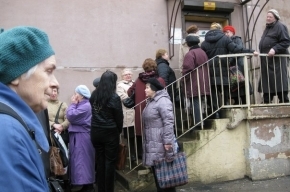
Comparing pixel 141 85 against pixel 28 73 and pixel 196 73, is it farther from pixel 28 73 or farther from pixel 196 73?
pixel 28 73

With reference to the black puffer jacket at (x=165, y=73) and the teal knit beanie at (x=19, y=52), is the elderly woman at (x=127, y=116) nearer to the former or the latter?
the black puffer jacket at (x=165, y=73)

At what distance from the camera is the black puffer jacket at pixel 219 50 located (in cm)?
505

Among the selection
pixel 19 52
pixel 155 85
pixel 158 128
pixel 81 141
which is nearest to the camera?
pixel 19 52

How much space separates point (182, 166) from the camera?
12.6ft

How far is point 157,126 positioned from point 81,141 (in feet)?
4.15

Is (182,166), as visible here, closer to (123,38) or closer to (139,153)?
(139,153)

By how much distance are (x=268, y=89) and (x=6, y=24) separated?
5.04m

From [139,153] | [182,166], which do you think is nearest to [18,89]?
[182,166]

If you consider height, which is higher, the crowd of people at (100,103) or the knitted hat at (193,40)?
the knitted hat at (193,40)

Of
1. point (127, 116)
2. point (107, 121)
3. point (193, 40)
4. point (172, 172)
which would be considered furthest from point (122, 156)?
point (193, 40)

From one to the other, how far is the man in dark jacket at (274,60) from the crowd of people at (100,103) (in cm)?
2

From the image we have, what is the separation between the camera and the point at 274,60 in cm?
518

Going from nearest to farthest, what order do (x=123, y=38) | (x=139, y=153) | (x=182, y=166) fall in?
1. (x=182, y=166)
2. (x=139, y=153)
3. (x=123, y=38)

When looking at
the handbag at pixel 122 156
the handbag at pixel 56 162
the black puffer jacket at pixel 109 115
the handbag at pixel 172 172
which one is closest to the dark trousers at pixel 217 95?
the handbag at pixel 172 172
